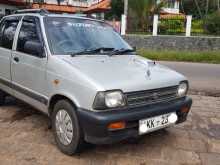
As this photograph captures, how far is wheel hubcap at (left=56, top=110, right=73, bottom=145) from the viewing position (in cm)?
411

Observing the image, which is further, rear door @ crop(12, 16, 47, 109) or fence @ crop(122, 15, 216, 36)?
fence @ crop(122, 15, 216, 36)

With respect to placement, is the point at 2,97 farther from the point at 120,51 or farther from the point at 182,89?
the point at 182,89

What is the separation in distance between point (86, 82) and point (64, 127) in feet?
2.39

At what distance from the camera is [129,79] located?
3971 mm

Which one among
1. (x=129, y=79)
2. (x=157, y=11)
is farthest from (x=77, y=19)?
(x=157, y=11)

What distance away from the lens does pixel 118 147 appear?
177 inches

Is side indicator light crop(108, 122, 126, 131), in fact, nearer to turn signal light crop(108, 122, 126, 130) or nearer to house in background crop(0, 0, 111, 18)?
turn signal light crop(108, 122, 126, 130)

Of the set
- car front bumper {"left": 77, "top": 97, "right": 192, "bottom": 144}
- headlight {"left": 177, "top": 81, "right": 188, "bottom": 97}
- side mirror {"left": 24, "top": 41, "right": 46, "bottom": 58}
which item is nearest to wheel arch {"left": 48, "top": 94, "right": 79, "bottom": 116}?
car front bumper {"left": 77, "top": 97, "right": 192, "bottom": 144}

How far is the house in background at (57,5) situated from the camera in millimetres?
25925

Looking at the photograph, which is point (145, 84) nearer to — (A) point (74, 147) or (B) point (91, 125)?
(B) point (91, 125)

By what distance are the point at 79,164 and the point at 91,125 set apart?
0.57 meters

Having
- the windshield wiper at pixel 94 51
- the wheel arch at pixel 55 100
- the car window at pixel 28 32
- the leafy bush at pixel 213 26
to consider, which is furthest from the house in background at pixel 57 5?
the wheel arch at pixel 55 100

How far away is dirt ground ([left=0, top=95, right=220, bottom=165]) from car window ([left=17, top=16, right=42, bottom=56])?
1.19 m

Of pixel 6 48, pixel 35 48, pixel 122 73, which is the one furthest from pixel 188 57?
pixel 122 73
